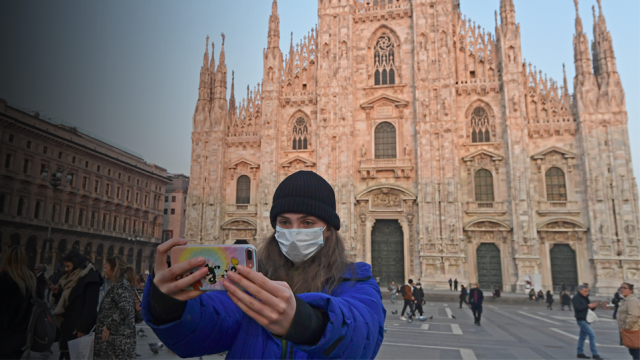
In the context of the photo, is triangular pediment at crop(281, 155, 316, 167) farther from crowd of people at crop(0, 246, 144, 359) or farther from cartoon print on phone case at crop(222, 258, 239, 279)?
cartoon print on phone case at crop(222, 258, 239, 279)

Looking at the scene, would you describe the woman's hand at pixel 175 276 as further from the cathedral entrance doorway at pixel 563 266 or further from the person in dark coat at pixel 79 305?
the cathedral entrance doorway at pixel 563 266

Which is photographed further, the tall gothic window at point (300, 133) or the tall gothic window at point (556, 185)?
the tall gothic window at point (300, 133)

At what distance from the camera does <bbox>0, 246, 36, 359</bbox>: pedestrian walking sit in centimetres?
354

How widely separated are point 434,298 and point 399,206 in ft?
21.2

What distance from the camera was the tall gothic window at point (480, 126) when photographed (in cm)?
2439

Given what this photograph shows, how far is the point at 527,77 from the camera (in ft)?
79.8

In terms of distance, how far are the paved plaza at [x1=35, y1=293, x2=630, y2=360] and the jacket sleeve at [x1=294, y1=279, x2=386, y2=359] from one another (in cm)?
576

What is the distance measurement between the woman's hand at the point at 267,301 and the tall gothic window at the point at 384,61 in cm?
2631

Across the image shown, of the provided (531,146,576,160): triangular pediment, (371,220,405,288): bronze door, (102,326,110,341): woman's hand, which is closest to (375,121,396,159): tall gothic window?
(371,220,405,288): bronze door

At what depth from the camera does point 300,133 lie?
89.1ft

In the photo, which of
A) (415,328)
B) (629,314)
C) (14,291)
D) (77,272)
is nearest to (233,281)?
(14,291)

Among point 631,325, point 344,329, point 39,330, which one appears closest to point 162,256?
point 344,329

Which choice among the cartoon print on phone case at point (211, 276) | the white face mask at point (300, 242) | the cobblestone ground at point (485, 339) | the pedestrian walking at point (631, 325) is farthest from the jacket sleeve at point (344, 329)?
the pedestrian walking at point (631, 325)

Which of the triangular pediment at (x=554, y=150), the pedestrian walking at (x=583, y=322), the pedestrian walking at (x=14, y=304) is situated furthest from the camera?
the triangular pediment at (x=554, y=150)
